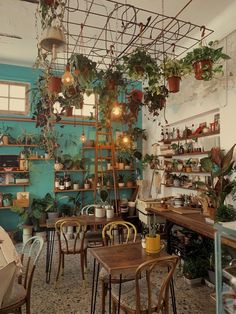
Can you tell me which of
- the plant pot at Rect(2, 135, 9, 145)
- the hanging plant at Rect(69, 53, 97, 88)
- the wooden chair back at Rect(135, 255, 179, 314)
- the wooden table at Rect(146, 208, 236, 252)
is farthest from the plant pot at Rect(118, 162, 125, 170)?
the wooden chair back at Rect(135, 255, 179, 314)

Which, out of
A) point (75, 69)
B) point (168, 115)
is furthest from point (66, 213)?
point (75, 69)

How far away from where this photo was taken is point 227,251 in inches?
69.8

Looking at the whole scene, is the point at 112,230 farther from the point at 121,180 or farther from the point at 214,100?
the point at 121,180

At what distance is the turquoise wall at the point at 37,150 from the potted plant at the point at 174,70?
2.81 metres

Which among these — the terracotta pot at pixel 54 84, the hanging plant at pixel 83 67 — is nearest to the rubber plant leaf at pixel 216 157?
the hanging plant at pixel 83 67

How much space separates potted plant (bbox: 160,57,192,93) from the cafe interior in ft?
0.05

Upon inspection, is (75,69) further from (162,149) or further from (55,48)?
(162,149)

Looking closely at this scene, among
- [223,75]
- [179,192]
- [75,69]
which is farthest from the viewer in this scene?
[179,192]

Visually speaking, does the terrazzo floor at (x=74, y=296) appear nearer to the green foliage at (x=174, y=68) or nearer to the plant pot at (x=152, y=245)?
the plant pot at (x=152, y=245)

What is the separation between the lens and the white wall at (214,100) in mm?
3285

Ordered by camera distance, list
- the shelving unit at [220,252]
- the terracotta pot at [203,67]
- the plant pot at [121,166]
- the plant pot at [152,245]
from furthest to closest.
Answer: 1. the plant pot at [121,166]
2. the terracotta pot at [203,67]
3. the plant pot at [152,245]
4. the shelving unit at [220,252]

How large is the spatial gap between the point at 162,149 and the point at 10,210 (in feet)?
11.1

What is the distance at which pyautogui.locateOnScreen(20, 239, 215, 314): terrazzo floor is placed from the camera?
8.62ft

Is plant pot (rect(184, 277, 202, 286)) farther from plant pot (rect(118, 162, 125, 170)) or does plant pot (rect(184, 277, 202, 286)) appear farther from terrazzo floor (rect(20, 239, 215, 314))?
plant pot (rect(118, 162, 125, 170))
